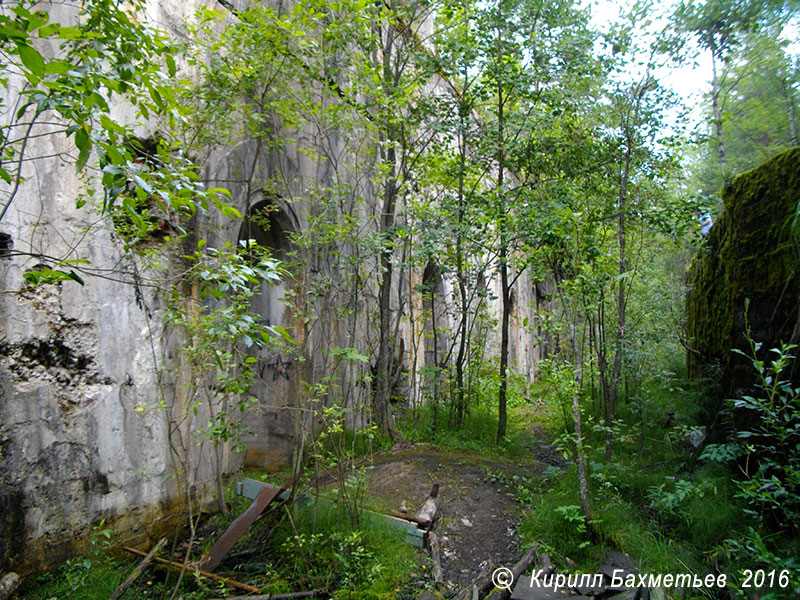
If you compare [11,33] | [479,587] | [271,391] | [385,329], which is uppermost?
[11,33]

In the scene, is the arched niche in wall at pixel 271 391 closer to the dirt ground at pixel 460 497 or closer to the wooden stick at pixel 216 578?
the dirt ground at pixel 460 497

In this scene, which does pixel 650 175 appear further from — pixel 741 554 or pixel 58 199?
pixel 58 199

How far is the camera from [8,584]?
301 centimetres

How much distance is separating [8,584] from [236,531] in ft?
4.22

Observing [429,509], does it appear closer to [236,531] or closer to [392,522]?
[392,522]

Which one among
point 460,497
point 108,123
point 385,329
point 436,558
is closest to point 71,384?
point 108,123

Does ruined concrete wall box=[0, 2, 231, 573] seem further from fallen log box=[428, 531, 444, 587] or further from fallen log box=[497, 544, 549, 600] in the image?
fallen log box=[497, 544, 549, 600]

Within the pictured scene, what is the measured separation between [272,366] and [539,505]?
308 cm

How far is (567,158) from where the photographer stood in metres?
6.18

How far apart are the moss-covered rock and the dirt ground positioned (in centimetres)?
209

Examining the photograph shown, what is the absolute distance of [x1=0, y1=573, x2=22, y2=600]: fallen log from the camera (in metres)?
2.96

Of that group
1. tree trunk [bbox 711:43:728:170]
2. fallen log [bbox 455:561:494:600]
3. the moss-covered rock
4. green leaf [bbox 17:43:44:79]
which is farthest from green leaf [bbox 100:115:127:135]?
tree trunk [bbox 711:43:728:170]

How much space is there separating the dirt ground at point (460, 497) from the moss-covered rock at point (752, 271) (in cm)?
209

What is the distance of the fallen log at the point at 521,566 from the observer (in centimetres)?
351
